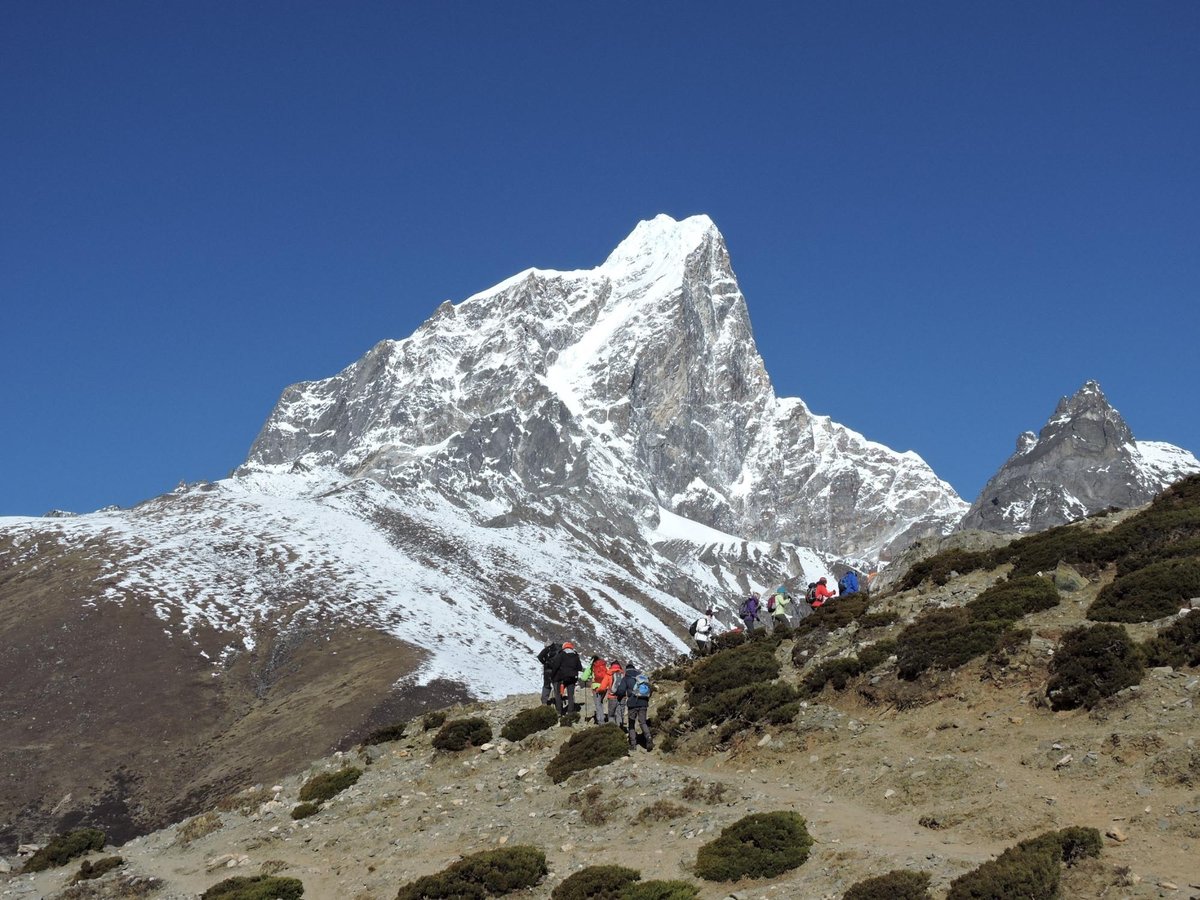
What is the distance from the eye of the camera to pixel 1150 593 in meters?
33.6

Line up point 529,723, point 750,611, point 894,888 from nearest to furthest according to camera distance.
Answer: point 894,888 → point 529,723 → point 750,611

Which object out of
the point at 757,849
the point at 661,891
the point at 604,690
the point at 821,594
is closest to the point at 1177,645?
the point at 757,849

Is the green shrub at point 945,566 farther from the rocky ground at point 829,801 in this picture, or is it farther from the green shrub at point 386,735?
the green shrub at point 386,735

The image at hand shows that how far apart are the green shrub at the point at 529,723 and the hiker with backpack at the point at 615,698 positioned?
2.30 m

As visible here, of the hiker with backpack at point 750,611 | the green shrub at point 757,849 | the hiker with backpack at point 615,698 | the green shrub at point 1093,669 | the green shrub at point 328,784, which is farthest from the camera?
the hiker with backpack at point 750,611

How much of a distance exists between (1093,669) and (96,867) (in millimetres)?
30123

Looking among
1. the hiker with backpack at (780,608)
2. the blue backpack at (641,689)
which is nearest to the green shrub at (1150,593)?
the blue backpack at (641,689)

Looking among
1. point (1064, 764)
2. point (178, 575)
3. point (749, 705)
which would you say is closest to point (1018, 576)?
point (749, 705)

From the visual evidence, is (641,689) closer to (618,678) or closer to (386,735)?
(618,678)

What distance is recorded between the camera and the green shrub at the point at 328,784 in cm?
3850

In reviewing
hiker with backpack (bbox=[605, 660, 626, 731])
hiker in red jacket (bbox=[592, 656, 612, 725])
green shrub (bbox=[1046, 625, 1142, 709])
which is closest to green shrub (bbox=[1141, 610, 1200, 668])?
green shrub (bbox=[1046, 625, 1142, 709])

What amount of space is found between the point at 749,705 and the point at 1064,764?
11148 millimetres

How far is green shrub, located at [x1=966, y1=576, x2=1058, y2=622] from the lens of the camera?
3594cm

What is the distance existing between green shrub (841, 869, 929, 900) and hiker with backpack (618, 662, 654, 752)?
45.7ft
